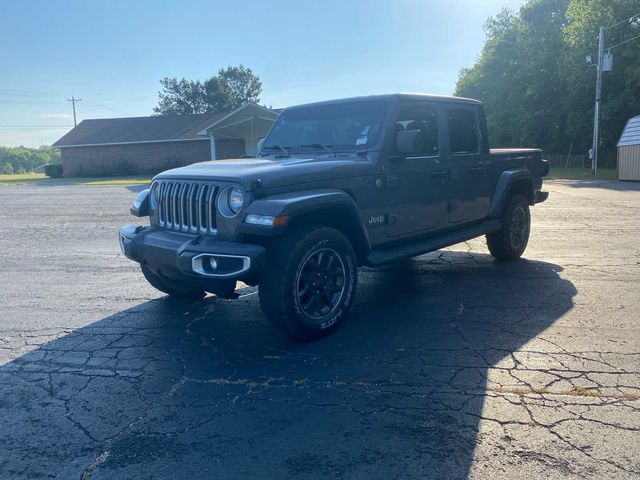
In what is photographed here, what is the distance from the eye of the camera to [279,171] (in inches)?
186

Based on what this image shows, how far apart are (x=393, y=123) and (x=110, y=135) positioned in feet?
145

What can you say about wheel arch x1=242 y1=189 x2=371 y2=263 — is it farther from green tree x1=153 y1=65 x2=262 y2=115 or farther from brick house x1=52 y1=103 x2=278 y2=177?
green tree x1=153 y1=65 x2=262 y2=115

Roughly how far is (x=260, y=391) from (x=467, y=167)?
12.9 ft

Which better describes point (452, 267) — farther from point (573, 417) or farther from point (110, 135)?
point (110, 135)

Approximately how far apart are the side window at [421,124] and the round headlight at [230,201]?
6.30 feet

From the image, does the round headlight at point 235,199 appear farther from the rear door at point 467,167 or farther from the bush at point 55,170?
the bush at point 55,170

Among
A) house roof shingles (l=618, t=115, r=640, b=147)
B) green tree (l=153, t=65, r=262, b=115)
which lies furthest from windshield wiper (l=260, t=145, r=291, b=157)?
green tree (l=153, t=65, r=262, b=115)

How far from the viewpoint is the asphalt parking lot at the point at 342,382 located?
3010mm

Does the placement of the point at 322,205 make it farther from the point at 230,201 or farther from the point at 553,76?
the point at 553,76

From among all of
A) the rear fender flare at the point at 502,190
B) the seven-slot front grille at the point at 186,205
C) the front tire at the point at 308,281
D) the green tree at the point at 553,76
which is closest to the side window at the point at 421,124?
the rear fender flare at the point at 502,190

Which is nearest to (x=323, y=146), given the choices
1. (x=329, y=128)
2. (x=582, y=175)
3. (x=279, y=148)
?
(x=329, y=128)

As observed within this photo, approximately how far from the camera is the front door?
5559 millimetres

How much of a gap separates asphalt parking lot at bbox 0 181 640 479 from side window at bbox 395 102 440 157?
159cm

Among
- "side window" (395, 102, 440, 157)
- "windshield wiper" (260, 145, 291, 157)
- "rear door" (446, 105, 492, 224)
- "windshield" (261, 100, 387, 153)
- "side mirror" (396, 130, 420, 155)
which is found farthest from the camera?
"rear door" (446, 105, 492, 224)
